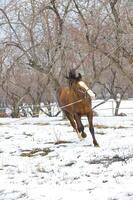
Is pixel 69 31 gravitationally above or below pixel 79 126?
above

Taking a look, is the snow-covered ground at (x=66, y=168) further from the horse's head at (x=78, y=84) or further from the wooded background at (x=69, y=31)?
the wooded background at (x=69, y=31)

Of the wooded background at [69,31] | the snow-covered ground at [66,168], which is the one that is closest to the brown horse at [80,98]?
the snow-covered ground at [66,168]

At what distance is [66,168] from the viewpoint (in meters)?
9.61

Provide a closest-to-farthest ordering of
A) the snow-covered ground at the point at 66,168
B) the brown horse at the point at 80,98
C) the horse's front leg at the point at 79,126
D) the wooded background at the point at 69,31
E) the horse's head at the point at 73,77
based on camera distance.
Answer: the snow-covered ground at the point at 66,168 < the brown horse at the point at 80,98 < the horse's head at the point at 73,77 < the horse's front leg at the point at 79,126 < the wooded background at the point at 69,31

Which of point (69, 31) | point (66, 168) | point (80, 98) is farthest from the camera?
point (69, 31)

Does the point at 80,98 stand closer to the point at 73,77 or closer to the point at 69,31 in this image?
the point at 73,77

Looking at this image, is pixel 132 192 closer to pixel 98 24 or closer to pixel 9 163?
pixel 9 163

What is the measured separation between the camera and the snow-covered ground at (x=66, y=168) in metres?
7.50

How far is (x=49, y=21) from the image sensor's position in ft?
83.9

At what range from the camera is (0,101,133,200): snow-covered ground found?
24.6ft

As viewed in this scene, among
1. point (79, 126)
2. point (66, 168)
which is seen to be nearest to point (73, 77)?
point (79, 126)

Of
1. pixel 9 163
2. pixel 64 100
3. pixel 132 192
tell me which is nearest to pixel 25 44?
pixel 64 100

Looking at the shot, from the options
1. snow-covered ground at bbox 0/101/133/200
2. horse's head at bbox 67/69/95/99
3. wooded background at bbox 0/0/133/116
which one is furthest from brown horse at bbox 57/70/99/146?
wooded background at bbox 0/0/133/116

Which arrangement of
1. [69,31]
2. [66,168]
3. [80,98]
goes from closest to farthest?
[66,168]
[80,98]
[69,31]
